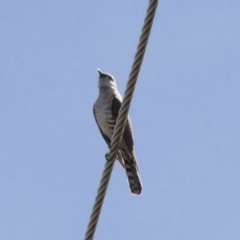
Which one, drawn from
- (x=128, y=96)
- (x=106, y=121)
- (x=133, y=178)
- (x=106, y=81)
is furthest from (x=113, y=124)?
(x=128, y=96)

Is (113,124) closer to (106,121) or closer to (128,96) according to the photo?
(106,121)

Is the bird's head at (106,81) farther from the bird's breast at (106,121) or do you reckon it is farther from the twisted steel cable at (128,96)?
the twisted steel cable at (128,96)

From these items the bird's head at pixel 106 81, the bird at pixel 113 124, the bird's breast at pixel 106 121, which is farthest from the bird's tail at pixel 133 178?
the bird's head at pixel 106 81

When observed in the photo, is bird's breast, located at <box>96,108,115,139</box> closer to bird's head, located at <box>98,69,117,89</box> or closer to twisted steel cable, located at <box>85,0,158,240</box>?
bird's head, located at <box>98,69,117,89</box>

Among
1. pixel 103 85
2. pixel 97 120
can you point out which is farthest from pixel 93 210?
pixel 103 85

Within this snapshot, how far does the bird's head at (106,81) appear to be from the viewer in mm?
12391

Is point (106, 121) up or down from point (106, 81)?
down

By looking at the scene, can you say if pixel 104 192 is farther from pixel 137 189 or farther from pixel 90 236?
pixel 137 189

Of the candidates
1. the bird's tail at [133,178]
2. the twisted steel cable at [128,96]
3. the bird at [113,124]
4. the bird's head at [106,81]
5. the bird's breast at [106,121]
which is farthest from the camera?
the bird's head at [106,81]

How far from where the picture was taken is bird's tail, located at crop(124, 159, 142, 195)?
33.4 ft

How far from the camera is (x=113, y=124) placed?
1106cm

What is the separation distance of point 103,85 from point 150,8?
6.97 meters

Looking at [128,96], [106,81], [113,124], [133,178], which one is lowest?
[128,96]

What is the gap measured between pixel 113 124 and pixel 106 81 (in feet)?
5.75
